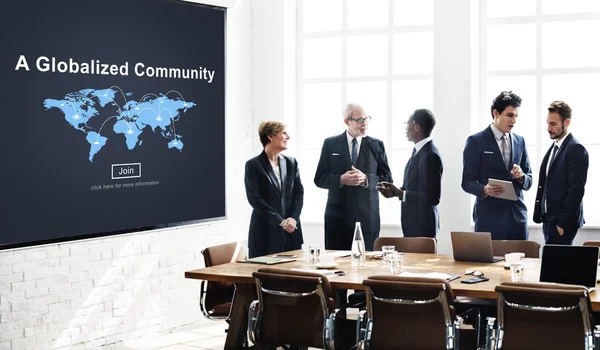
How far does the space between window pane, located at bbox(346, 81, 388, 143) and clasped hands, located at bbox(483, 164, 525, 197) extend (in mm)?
1816

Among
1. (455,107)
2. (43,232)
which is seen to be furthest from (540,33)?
(43,232)

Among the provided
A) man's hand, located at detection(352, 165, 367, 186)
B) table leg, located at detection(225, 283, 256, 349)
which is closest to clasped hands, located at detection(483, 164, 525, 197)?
man's hand, located at detection(352, 165, 367, 186)

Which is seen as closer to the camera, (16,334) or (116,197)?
(16,334)

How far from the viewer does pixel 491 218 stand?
716 centimetres

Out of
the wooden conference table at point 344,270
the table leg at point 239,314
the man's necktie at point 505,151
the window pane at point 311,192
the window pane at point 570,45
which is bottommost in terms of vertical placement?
the table leg at point 239,314

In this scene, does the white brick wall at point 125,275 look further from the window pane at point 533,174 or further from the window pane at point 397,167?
the window pane at point 533,174

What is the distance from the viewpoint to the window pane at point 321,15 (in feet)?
29.2

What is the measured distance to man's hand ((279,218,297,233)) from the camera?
729 cm

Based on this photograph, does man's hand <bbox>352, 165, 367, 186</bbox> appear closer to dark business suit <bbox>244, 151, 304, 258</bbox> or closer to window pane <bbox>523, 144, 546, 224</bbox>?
dark business suit <bbox>244, 151, 304, 258</bbox>

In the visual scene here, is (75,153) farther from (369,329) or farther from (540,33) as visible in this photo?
(540,33)

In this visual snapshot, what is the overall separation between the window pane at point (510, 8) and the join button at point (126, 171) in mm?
3840

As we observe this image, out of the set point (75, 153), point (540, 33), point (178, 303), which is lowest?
point (178, 303)

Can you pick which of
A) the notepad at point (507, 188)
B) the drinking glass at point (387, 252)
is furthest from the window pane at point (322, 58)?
the drinking glass at point (387, 252)

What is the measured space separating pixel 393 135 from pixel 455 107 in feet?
2.62
